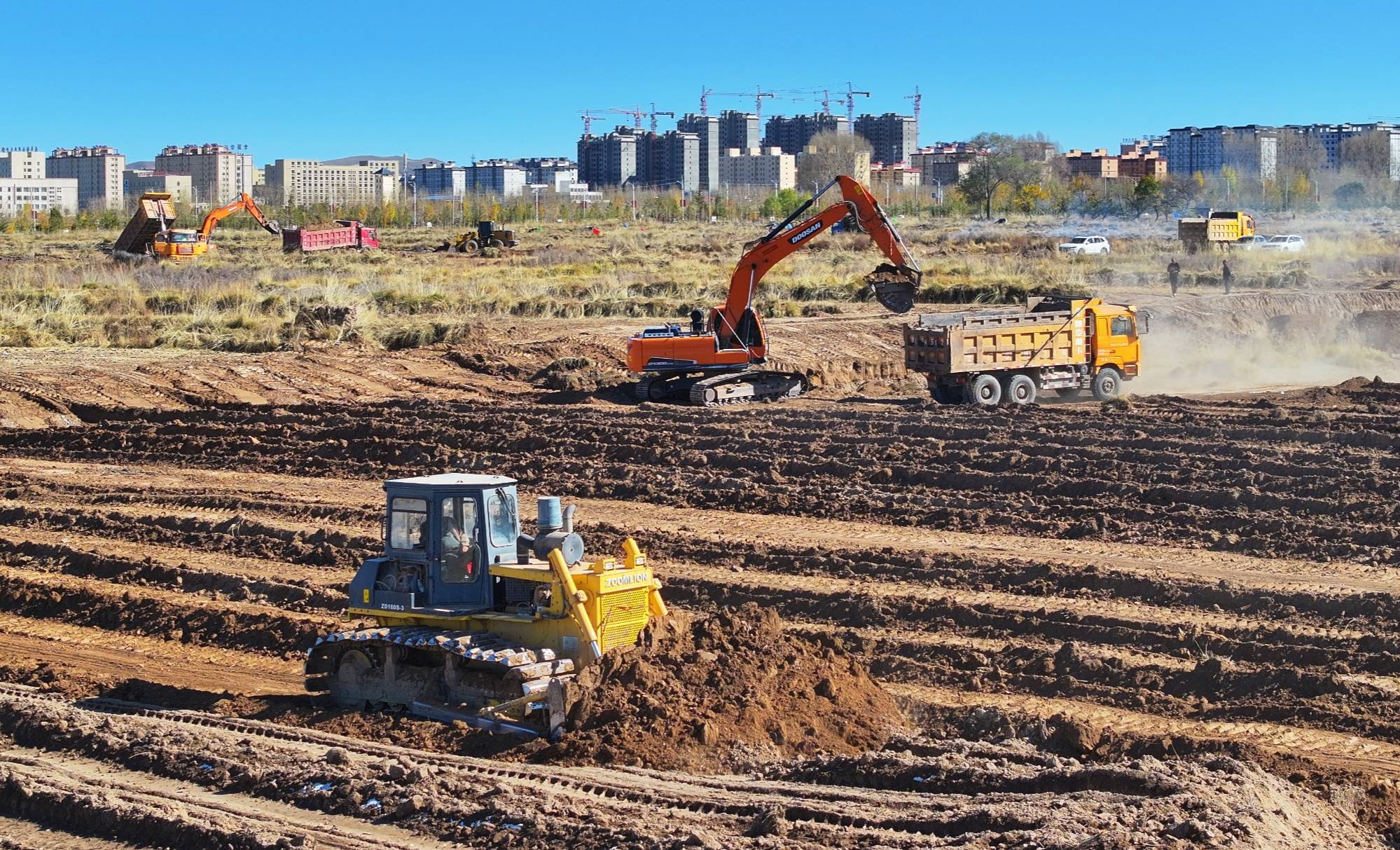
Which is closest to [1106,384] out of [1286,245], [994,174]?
[1286,245]

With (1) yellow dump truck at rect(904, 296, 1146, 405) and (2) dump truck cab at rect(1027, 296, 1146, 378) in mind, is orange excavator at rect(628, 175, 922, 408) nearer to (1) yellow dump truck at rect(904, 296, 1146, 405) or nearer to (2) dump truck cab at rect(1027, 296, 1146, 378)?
(1) yellow dump truck at rect(904, 296, 1146, 405)

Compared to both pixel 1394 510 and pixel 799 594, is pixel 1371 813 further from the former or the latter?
pixel 1394 510

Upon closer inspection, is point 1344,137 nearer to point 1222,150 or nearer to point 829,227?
point 1222,150

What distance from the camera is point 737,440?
21.5 m

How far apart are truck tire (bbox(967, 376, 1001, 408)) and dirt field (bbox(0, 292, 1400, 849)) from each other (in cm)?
158

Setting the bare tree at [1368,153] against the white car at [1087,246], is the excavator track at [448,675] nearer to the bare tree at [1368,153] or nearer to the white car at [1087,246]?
the white car at [1087,246]

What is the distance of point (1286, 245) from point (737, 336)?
37.4 meters

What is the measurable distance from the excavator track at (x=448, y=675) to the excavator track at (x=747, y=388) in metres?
14.3

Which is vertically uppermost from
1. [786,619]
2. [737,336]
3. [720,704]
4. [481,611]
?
[737,336]

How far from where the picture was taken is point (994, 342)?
2523cm

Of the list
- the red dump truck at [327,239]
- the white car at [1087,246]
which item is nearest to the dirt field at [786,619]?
the white car at [1087,246]

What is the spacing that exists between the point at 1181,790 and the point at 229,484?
15249mm

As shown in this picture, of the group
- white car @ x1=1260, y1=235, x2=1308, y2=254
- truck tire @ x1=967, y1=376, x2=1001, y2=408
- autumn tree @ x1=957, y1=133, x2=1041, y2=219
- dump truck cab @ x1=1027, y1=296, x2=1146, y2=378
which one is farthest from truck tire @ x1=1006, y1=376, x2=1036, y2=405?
autumn tree @ x1=957, y1=133, x2=1041, y2=219

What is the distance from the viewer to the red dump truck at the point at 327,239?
6612 cm
